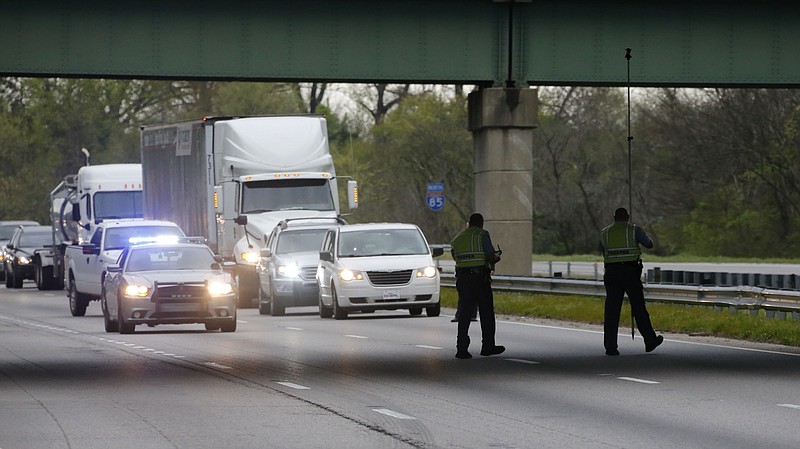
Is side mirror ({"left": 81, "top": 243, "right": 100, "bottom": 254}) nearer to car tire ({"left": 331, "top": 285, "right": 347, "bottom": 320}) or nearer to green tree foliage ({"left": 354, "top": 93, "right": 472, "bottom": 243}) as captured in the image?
car tire ({"left": 331, "top": 285, "right": 347, "bottom": 320})

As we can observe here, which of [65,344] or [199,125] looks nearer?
[65,344]

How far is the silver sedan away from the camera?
2664cm

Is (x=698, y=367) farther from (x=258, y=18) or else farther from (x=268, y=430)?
(x=258, y=18)

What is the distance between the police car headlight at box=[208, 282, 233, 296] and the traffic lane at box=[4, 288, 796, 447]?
0.81 m

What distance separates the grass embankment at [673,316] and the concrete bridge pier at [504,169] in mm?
1376

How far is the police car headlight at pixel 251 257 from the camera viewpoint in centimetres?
3747

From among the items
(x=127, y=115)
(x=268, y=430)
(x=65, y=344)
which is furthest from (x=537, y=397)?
(x=127, y=115)

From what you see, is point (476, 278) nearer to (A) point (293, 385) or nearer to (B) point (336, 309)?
(A) point (293, 385)

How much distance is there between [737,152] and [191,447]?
56.5 metres

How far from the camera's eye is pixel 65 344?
2538cm

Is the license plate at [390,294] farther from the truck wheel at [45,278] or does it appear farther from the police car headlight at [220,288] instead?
the truck wheel at [45,278]

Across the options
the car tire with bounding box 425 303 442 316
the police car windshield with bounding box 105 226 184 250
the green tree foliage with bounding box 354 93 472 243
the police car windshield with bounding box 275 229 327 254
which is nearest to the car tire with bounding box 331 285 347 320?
the car tire with bounding box 425 303 442 316

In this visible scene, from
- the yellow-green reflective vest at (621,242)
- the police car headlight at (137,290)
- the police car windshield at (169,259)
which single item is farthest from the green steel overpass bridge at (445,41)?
the yellow-green reflective vest at (621,242)

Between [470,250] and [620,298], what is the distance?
194 centimetres
